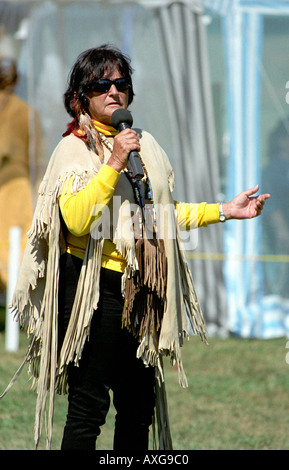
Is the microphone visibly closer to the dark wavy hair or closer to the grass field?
the dark wavy hair

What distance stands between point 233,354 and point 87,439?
3552 millimetres

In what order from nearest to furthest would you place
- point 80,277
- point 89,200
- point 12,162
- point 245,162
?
1. point 89,200
2. point 80,277
3. point 245,162
4. point 12,162

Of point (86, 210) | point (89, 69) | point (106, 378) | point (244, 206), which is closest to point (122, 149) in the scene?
point (86, 210)

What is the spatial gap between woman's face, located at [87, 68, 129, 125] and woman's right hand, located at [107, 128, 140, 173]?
0.21 meters

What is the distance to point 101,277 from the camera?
2535mm

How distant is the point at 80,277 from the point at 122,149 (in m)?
0.49

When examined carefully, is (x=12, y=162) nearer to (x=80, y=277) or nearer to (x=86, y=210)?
(x=80, y=277)

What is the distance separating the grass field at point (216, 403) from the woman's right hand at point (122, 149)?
184 centimetres

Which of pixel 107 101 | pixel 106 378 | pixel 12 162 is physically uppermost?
pixel 12 162

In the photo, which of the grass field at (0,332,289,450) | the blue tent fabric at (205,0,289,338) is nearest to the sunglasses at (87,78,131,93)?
the grass field at (0,332,289,450)

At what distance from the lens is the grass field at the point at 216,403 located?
3768mm

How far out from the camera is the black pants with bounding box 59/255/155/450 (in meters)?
2.49
